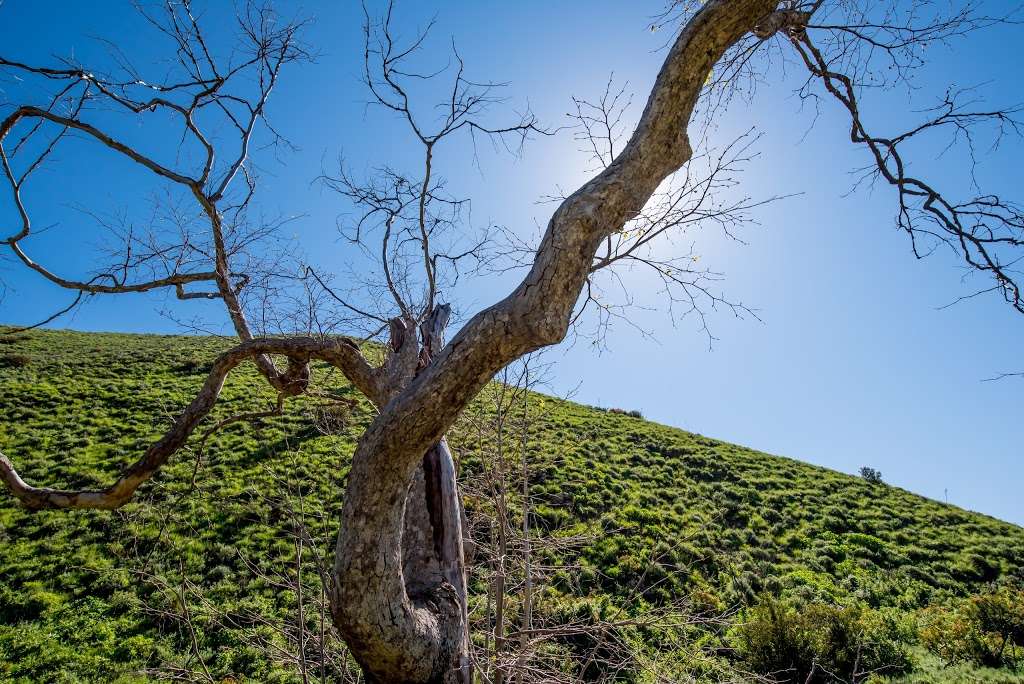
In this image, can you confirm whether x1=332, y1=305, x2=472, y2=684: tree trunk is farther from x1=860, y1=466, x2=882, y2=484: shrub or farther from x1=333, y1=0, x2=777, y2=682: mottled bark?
x1=860, y1=466, x2=882, y2=484: shrub

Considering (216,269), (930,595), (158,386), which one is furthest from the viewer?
(158,386)

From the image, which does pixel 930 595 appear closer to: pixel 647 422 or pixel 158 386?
pixel 647 422

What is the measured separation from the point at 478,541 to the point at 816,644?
497 cm

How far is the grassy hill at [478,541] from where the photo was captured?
517 centimetres

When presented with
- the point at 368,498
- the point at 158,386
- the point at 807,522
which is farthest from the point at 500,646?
the point at 158,386

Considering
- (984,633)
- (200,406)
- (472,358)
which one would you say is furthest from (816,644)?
(200,406)

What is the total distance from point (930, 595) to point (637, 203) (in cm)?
1142

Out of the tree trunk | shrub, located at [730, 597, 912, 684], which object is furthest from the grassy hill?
the tree trunk

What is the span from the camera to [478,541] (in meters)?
4.43

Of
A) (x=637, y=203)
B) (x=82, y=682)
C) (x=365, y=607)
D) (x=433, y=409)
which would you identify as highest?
(x=637, y=203)

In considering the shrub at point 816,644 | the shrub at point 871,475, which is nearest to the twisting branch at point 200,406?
the shrub at point 816,644

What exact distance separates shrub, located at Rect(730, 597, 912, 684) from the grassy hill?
0.20 ft

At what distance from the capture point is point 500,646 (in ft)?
11.1

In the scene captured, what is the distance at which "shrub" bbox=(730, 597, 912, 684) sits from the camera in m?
6.07
